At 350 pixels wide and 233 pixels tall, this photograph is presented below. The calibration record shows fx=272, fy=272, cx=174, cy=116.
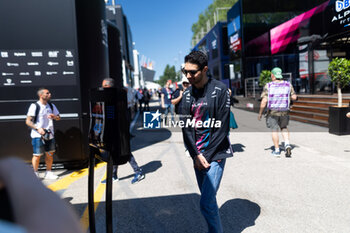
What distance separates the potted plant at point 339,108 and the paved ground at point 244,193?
1.45m

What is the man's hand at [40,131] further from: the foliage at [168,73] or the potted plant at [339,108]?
the foliage at [168,73]

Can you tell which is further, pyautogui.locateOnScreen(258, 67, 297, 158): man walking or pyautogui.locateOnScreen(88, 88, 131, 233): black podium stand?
pyautogui.locateOnScreen(258, 67, 297, 158): man walking

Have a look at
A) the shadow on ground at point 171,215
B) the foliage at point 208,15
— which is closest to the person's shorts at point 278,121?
the shadow on ground at point 171,215

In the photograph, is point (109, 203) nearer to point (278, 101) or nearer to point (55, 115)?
point (55, 115)

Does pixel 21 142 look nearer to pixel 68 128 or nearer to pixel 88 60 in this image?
pixel 68 128

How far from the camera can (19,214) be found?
64cm

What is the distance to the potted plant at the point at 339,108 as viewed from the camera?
28.0 ft

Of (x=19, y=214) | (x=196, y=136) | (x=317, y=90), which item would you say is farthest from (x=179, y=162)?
(x=317, y=90)

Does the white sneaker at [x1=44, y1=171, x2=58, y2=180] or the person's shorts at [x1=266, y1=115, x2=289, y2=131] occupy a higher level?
the person's shorts at [x1=266, y1=115, x2=289, y2=131]

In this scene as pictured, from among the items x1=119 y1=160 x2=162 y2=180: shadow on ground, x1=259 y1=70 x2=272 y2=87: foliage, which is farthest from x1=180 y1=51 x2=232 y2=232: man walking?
x1=259 y1=70 x2=272 y2=87: foliage

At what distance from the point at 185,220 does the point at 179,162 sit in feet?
9.59

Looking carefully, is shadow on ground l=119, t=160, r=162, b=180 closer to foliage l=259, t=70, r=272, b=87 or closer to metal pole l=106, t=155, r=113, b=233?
metal pole l=106, t=155, r=113, b=233

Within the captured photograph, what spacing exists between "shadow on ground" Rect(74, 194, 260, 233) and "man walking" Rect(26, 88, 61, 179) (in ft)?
5.91

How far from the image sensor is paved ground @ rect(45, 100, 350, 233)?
11.0ft
